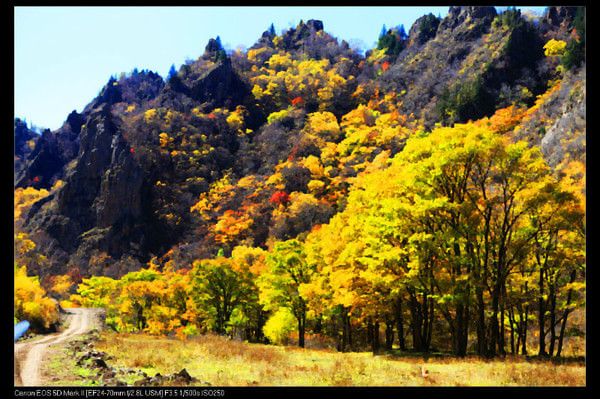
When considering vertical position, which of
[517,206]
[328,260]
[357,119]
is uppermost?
[357,119]

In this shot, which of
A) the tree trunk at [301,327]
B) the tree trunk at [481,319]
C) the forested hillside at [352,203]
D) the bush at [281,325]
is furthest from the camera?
the bush at [281,325]

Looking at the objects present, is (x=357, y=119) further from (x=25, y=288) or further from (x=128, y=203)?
(x=25, y=288)

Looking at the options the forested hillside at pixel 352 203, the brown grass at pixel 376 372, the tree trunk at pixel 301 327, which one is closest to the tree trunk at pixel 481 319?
the forested hillside at pixel 352 203

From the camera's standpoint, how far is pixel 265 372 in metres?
21.1

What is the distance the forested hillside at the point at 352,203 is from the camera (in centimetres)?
2691

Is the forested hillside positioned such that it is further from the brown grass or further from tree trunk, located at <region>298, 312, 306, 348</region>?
the brown grass

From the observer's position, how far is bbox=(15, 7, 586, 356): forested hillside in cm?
2691

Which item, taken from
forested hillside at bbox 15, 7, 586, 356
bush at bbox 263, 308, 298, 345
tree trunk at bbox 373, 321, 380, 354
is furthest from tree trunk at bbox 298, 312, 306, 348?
tree trunk at bbox 373, 321, 380, 354

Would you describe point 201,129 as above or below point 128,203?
above

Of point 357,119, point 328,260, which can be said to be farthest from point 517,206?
point 357,119

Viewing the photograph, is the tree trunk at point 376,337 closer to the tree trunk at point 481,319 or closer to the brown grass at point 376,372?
the brown grass at point 376,372

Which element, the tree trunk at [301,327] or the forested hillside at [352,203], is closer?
the forested hillside at [352,203]

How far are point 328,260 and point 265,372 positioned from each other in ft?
50.2

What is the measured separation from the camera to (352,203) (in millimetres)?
35562
